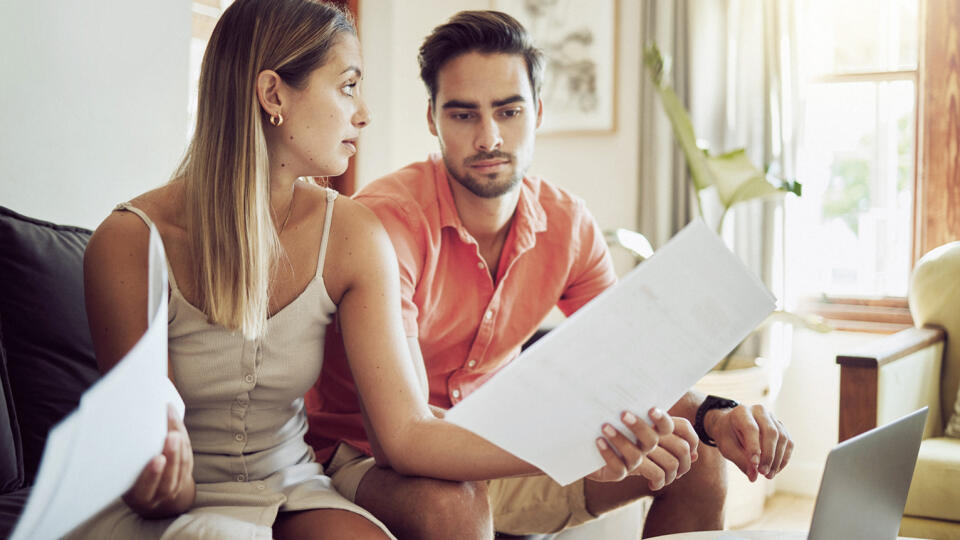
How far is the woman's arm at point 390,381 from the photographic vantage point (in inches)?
47.5

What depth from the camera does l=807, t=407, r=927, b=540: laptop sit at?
947 mm

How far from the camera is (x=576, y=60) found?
11.9 ft

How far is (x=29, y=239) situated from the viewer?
1402 millimetres

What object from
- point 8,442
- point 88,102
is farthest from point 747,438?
point 88,102

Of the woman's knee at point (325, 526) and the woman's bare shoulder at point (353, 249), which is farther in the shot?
the woman's bare shoulder at point (353, 249)

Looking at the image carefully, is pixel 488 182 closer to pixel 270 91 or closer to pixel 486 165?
pixel 486 165

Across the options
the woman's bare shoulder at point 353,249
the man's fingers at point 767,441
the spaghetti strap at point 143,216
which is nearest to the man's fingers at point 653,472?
the man's fingers at point 767,441

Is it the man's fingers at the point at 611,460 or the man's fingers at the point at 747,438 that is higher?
the man's fingers at the point at 611,460

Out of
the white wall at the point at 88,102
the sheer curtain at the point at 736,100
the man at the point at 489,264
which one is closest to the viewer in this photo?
the man at the point at 489,264

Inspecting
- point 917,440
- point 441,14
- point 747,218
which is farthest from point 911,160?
point 917,440

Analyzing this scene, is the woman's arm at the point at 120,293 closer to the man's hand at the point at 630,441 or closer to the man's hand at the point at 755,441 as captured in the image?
the man's hand at the point at 630,441

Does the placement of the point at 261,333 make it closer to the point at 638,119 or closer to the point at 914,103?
the point at 638,119

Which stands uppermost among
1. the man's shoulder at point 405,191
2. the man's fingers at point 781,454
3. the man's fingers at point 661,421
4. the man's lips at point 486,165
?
the man's lips at point 486,165

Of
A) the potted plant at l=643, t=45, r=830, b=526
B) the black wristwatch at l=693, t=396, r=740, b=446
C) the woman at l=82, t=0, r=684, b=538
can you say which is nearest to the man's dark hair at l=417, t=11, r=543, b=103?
the woman at l=82, t=0, r=684, b=538
